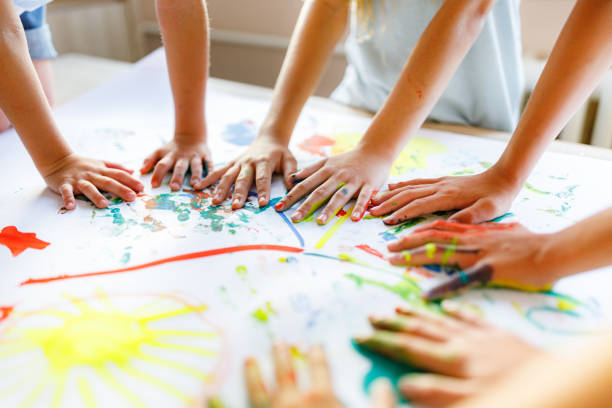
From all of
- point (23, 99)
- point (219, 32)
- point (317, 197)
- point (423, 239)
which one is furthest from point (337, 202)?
point (219, 32)

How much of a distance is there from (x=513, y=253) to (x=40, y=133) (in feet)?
2.02

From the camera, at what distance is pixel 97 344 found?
413 mm

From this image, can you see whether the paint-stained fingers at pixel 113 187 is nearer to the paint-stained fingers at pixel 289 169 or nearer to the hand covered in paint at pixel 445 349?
the paint-stained fingers at pixel 289 169

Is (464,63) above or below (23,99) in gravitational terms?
above

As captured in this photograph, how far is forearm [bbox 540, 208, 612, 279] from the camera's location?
429 mm

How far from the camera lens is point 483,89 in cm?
84

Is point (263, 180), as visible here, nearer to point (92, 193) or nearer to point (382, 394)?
point (92, 193)

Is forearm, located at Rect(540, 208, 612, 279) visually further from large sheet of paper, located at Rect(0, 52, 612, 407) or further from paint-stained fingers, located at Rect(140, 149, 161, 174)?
paint-stained fingers, located at Rect(140, 149, 161, 174)

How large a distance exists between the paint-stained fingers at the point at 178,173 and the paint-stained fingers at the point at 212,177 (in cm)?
3

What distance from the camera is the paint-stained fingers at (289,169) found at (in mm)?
659

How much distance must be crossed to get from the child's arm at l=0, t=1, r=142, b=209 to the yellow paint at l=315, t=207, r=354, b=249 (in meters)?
0.27

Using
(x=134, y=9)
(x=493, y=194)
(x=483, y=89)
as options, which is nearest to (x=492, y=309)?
(x=493, y=194)

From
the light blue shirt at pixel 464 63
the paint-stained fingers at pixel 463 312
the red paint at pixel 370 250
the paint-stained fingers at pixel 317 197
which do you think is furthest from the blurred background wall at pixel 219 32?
the paint-stained fingers at pixel 463 312

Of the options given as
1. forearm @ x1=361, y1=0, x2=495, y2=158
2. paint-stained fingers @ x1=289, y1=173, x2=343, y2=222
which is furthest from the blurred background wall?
paint-stained fingers @ x1=289, y1=173, x2=343, y2=222
